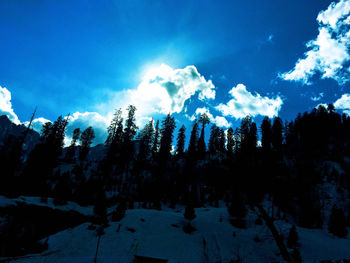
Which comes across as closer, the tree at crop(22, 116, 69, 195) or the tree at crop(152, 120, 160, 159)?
the tree at crop(22, 116, 69, 195)

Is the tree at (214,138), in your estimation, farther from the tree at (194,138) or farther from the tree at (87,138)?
the tree at (87,138)

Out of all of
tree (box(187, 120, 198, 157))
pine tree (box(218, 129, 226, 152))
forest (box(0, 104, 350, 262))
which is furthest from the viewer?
pine tree (box(218, 129, 226, 152))

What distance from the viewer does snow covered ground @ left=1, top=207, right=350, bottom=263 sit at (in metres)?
13.3

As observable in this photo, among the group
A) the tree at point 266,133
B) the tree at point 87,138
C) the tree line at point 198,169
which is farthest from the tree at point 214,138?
the tree at point 87,138

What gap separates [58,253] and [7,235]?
4.38 m

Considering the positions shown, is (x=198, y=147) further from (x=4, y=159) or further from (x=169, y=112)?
(x=4, y=159)

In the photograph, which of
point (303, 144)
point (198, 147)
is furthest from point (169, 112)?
point (303, 144)

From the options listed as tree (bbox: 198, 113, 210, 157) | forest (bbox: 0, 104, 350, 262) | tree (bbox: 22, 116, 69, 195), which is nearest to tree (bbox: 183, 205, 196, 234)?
forest (bbox: 0, 104, 350, 262)

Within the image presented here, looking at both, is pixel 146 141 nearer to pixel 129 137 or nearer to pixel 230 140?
pixel 129 137

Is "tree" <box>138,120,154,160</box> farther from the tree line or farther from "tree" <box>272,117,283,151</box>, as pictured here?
"tree" <box>272,117,283,151</box>

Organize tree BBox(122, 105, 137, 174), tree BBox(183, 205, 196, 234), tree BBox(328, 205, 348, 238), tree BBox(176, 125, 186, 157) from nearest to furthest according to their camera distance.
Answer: tree BBox(183, 205, 196, 234)
tree BBox(328, 205, 348, 238)
tree BBox(122, 105, 137, 174)
tree BBox(176, 125, 186, 157)

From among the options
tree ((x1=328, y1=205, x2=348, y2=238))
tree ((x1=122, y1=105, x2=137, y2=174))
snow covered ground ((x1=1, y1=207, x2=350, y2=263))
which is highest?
tree ((x1=122, y1=105, x2=137, y2=174))

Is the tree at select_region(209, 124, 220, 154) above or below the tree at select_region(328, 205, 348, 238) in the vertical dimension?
above

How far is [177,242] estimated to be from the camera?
15.6 metres
